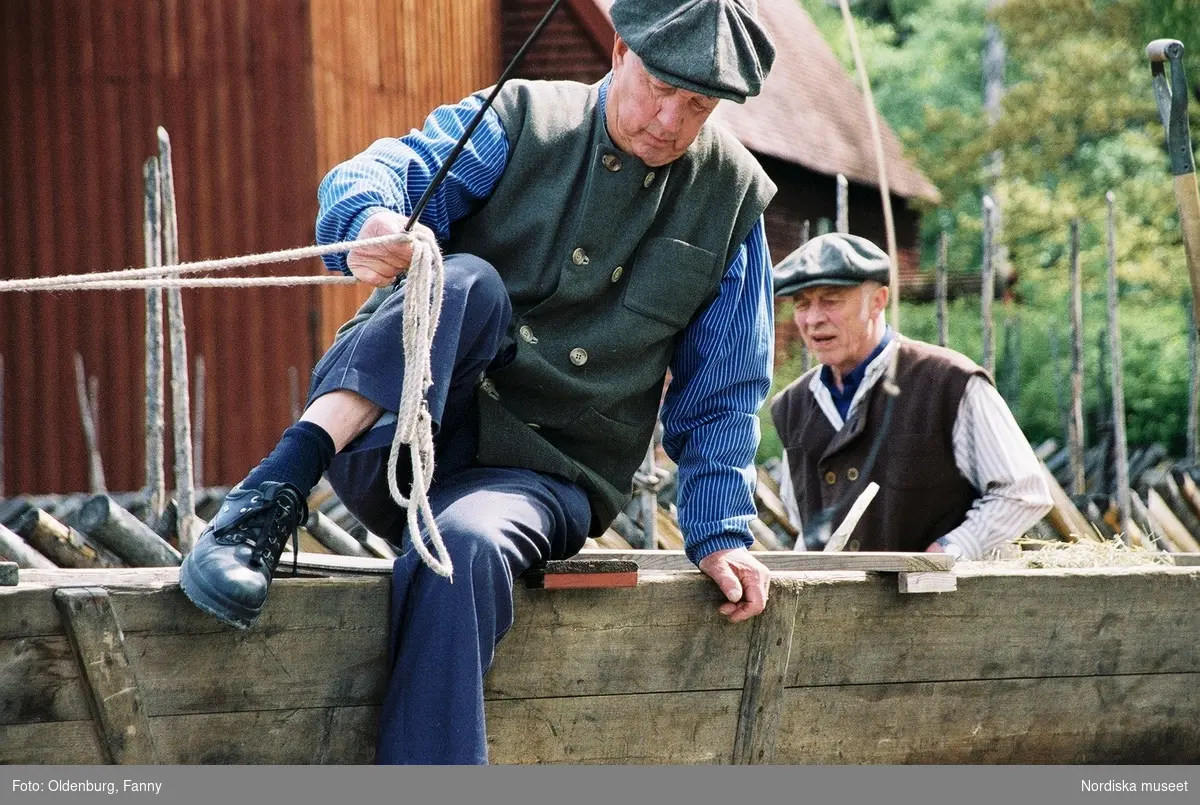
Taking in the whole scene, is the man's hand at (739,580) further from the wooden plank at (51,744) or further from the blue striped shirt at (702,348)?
the wooden plank at (51,744)

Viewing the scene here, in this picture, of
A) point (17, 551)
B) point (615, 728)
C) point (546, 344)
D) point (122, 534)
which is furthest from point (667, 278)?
point (17, 551)

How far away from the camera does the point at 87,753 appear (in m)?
2.30

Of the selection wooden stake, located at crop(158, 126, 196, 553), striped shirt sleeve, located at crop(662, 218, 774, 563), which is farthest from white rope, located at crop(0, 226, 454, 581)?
wooden stake, located at crop(158, 126, 196, 553)

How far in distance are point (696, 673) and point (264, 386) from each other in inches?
263

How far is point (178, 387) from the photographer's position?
17.4 ft

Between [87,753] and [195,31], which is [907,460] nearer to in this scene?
[87,753]

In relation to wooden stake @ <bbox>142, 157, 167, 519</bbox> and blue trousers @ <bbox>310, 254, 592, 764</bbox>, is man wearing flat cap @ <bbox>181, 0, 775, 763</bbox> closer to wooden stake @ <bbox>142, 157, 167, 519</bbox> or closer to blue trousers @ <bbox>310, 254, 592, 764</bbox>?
blue trousers @ <bbox>310, 254, 592, 764</bbox>

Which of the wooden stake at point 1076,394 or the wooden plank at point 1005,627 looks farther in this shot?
the wooden stake at point 1076,394

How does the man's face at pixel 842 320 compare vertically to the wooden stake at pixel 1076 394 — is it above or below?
above

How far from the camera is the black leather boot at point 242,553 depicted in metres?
2.29

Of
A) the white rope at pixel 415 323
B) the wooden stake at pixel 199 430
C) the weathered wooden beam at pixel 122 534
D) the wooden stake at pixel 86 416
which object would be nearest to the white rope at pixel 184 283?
the white rope at pixel 415 323

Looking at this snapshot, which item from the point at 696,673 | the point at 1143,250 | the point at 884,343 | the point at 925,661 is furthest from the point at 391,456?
the point at 1143,250

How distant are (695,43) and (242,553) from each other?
3.84 ft

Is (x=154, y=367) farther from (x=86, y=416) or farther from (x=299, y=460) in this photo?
(x=299, y=460)
